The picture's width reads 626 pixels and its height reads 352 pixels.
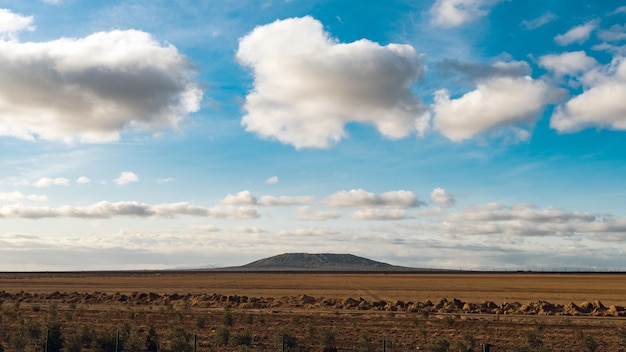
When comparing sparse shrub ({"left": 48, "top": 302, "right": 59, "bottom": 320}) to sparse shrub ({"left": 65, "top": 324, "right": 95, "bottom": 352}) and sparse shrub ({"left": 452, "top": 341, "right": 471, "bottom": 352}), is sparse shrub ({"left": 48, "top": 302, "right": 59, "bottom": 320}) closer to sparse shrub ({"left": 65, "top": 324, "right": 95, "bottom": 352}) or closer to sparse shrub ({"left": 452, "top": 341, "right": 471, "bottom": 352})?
sparse shrub ({"left": 65, "top": 324, "right": 95, "bottom": 352})

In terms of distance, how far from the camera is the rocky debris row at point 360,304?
45719 millimetres

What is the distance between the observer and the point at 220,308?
160 feet

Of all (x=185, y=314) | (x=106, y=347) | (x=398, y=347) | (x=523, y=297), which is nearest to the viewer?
(x=106, y=347)

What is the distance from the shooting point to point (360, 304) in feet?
167

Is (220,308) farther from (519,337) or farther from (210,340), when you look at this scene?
(519,337)

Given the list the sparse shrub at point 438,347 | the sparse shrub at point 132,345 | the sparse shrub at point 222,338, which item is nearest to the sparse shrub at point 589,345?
the sparse shrub at point 438,347

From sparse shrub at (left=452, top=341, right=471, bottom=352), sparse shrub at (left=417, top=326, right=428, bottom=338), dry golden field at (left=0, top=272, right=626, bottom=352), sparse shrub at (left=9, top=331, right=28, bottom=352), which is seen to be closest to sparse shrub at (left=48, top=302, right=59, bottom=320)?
dry golden field at (left=0, top=272, right=626, bottom=352)

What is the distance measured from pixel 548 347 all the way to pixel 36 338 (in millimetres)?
25839

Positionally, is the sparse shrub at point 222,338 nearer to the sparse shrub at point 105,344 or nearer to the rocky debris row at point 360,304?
the sparse shrub at point 105,344

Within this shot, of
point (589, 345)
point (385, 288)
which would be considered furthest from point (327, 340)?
point (385, 288)

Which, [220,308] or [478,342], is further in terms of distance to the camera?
[220,308]

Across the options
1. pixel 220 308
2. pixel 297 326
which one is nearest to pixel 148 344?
pixel 297 326

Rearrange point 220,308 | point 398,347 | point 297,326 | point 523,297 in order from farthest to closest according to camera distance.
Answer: point 523,297
point 220,308
point 297,326
point 398,347

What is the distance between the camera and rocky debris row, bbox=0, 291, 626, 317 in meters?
45.7
